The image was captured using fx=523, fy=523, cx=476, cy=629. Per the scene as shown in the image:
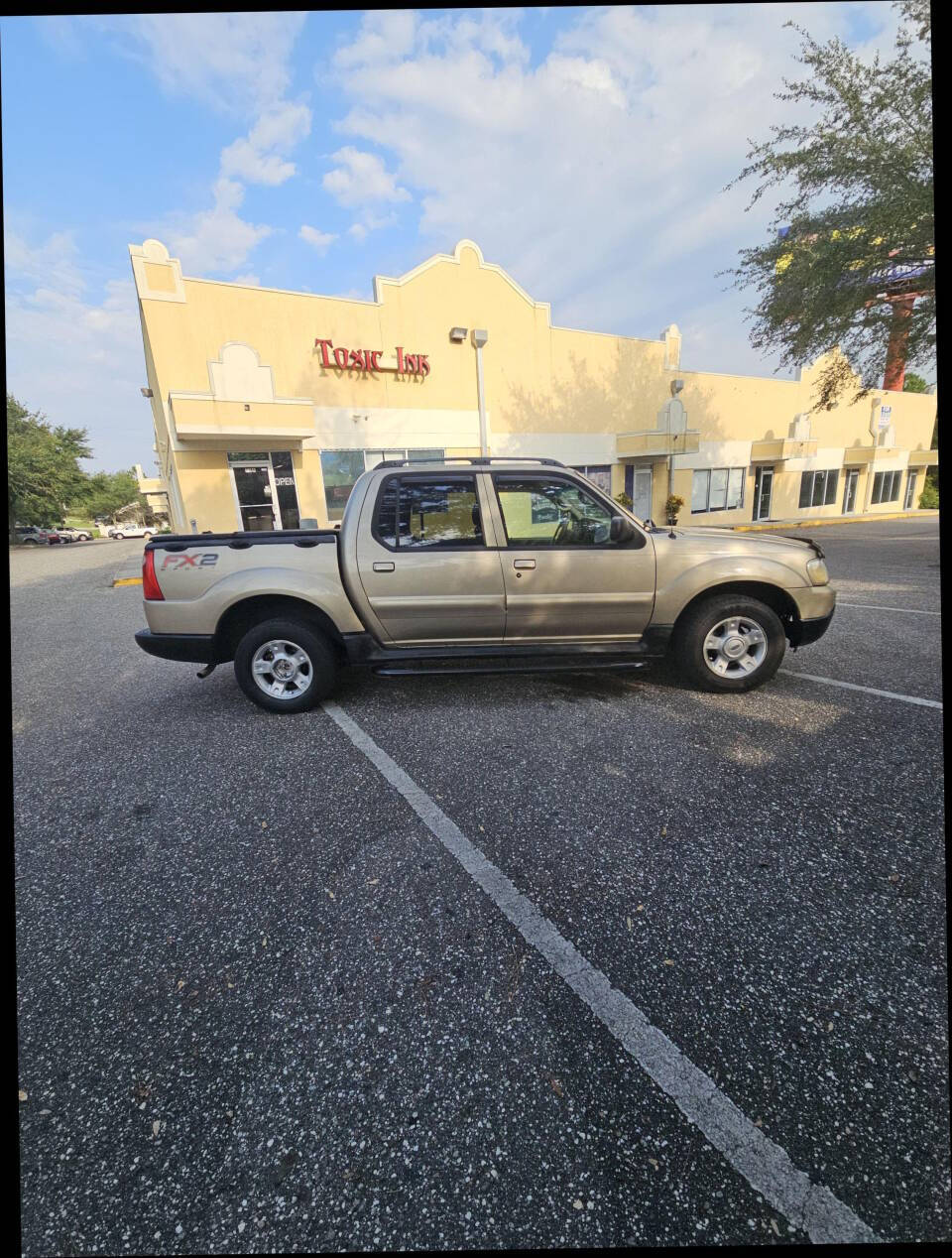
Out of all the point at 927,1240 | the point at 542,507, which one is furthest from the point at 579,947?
the point at 542,507

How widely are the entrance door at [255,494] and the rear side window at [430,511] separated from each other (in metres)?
12.9

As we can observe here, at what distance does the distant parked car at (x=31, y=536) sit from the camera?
4603 cm

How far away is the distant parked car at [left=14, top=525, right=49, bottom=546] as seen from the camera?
46.0m

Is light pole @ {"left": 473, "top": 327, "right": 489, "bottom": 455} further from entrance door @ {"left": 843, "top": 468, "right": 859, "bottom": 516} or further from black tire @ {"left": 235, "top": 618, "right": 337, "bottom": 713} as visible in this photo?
entrance door @ {"left": 843, "top": 468, "right": 859, "bottom": 516}

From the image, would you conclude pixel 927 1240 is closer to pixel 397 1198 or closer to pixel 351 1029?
pixel 397 1198

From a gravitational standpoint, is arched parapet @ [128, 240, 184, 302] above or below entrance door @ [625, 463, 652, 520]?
above

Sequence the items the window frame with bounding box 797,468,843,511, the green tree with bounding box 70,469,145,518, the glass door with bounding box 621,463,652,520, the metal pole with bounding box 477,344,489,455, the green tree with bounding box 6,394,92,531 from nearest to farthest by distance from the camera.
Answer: the metal pole with bounding box 477,344,489,455 → the glass door with bounding box 621,463,652,520 → the window frame with bounding box 797,468,843,511 → the green tree with bounding box 6,394,92,531 → the green tree with bounding box 70,469,145,518

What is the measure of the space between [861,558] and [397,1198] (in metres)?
15.3

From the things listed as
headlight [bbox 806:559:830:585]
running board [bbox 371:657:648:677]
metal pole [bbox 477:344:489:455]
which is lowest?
running board [bbox 371:657:648:677]

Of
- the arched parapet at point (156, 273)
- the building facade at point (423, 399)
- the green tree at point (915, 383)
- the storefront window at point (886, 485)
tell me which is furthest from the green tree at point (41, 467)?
the storefront window at point (886, 485)

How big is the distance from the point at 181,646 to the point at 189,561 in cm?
68

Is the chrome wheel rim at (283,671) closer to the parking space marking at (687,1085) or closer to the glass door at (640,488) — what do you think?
the parking space marking at (687,1085)

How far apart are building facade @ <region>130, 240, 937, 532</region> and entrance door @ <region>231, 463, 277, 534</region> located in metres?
0.04

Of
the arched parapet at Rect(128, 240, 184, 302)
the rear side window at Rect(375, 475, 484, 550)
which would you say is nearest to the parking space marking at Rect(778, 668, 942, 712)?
the rear side window at Rect(375, 475, 484, 550)
